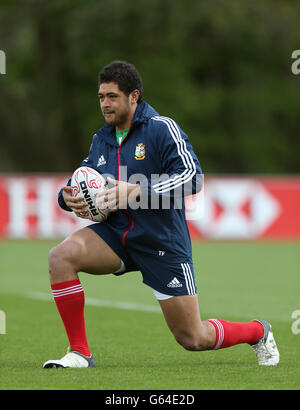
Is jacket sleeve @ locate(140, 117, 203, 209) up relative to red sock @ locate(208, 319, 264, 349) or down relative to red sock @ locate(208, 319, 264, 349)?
up

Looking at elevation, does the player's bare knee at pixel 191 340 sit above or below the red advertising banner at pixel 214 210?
above

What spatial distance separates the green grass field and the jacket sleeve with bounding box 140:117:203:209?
3.95 ft

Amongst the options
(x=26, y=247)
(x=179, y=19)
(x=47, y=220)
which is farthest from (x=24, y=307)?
(x=179, y=19)

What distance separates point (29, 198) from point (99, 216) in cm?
1528

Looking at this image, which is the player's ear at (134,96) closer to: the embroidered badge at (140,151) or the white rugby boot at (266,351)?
the embroidered badge at (140,151)

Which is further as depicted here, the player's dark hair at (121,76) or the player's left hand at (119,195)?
the player's dark hair at (121,76)

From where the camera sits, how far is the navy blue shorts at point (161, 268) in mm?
6582

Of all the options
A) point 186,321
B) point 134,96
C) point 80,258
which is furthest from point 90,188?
point 186,321

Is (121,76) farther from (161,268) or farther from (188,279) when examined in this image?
(188,279)

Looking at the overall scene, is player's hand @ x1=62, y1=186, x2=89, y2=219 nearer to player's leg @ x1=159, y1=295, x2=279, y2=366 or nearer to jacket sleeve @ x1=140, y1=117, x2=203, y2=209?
jacket sleeve @ x1=140, y1=117, x2=203, y2=209

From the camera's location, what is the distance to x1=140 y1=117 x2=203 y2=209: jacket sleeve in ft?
21.1

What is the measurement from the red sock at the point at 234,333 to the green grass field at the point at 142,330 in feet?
0.56

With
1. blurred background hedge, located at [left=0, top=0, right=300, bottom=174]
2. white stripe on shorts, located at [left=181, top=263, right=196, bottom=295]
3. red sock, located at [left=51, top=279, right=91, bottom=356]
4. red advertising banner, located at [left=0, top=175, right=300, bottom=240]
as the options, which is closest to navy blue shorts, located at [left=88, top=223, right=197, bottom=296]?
white stripe on shorts, located at [left=181, top=263, right=196, bottom=295]

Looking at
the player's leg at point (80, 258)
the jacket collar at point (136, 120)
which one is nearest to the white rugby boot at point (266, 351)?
the player's leg at point (80, 258)
